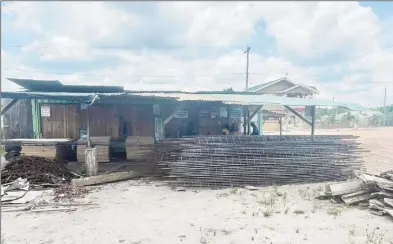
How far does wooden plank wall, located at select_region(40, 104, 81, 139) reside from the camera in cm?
1198

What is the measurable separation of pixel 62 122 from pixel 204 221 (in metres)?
8.69

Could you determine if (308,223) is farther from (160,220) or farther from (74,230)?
(74,230)

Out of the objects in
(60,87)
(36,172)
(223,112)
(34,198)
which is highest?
(60,87)

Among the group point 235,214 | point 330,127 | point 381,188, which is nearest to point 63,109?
point 235,214

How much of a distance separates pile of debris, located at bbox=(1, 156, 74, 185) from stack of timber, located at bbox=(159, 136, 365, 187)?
3175mm

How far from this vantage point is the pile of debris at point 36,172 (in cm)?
830

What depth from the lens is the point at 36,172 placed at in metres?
8.51

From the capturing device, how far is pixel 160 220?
602 cm

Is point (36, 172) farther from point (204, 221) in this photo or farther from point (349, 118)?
point (349, 118)

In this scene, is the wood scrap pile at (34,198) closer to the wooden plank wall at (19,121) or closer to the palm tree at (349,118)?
the wooden plank wall at (19,121)

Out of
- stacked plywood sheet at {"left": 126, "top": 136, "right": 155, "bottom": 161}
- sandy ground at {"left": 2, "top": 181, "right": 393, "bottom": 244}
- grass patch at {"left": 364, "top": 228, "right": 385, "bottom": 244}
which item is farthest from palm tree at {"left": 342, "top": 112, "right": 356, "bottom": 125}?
grass patch at {"left": 364, "top": 228, "right": 385, "bottom": 244}

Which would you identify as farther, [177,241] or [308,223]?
[308,223]

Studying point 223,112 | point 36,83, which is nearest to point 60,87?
point 36,83

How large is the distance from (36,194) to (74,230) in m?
2.68
